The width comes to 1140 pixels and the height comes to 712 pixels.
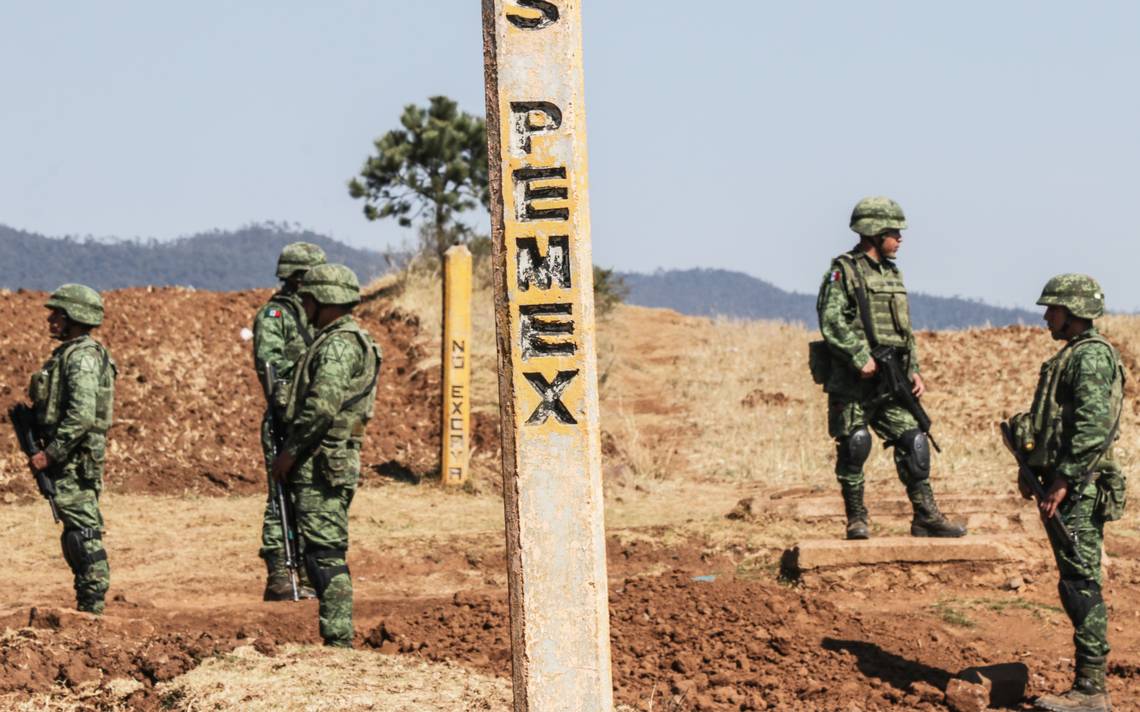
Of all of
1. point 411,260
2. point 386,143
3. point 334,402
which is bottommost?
point 334,402

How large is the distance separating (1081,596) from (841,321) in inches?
115

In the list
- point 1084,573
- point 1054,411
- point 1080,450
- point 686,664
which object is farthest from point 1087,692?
point 686,664

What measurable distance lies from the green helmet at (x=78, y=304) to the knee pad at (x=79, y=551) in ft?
3.87

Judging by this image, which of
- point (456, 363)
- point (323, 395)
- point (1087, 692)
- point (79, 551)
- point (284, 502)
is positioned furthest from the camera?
point (456, 363)

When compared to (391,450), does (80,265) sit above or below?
above

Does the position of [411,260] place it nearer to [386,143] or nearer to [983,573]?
[386,143]

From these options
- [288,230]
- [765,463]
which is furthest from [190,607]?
[288,230]

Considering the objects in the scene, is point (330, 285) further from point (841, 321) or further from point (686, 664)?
point (841, 321)

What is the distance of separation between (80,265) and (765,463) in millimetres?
135271

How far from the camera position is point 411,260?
26.6 metres

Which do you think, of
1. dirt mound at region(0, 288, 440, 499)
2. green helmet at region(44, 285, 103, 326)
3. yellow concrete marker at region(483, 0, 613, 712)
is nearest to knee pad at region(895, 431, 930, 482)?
green helmet at region(44, 285, 103, 326)

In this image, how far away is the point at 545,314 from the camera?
16.7ft

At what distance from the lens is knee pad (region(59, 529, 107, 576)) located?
28.5 feet

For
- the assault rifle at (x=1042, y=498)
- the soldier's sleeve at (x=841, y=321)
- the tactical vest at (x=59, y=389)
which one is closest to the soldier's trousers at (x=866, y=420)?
the soldier's sleeve at (x=841, y=321)
